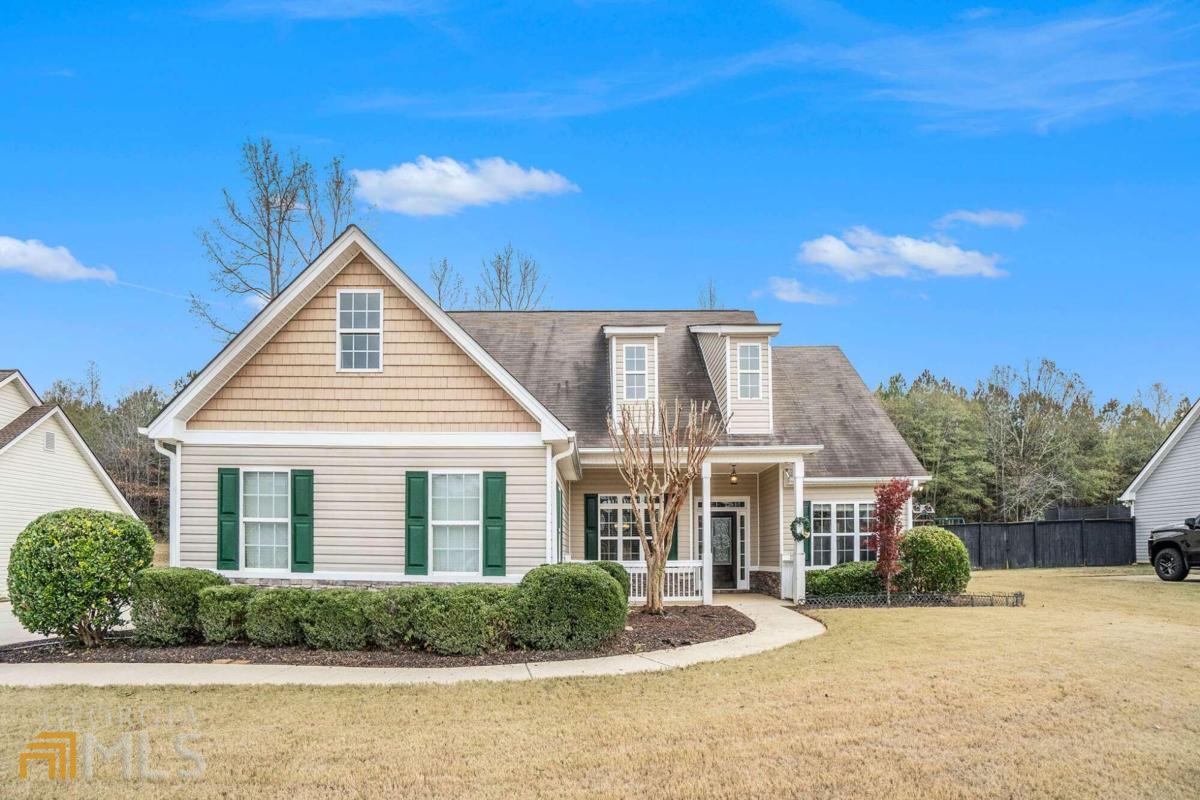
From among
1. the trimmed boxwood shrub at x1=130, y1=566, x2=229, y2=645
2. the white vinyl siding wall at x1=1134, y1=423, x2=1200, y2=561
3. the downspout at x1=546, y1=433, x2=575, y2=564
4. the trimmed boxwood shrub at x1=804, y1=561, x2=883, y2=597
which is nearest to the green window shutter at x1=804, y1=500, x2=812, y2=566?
the trimmed boxwood shrub at x1=804, y1=561, x2=883, y2=597

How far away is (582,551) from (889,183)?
11.7 meters

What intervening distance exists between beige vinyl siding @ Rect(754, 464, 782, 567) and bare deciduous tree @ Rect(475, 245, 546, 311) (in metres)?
17.7

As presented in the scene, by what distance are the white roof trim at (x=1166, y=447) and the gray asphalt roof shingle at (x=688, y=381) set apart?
35.9 feet

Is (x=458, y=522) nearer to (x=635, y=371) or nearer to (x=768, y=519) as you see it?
(x=635, y=371)

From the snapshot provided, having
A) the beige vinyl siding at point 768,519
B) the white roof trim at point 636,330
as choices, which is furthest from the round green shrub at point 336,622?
the beige vinyl siding at point 768,519

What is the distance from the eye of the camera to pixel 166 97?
20.2 metres

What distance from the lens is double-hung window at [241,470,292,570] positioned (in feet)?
47.0

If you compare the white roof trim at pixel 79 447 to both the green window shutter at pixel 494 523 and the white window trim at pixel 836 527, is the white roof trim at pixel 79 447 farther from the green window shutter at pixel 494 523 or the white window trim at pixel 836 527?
the white window trim at pixel 836 527

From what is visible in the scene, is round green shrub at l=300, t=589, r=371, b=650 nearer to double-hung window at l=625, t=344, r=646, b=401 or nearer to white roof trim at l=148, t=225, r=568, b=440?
white roof trim at l=148, t=225, r=568, b=440

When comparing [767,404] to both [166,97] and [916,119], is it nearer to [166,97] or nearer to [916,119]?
[916,119]

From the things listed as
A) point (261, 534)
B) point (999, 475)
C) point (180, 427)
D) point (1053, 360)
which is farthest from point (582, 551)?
point (1053, 360)

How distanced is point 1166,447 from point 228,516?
88.4ft

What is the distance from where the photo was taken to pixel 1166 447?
92.7ft

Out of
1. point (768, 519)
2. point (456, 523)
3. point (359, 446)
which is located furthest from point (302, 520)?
point (768, 519)
